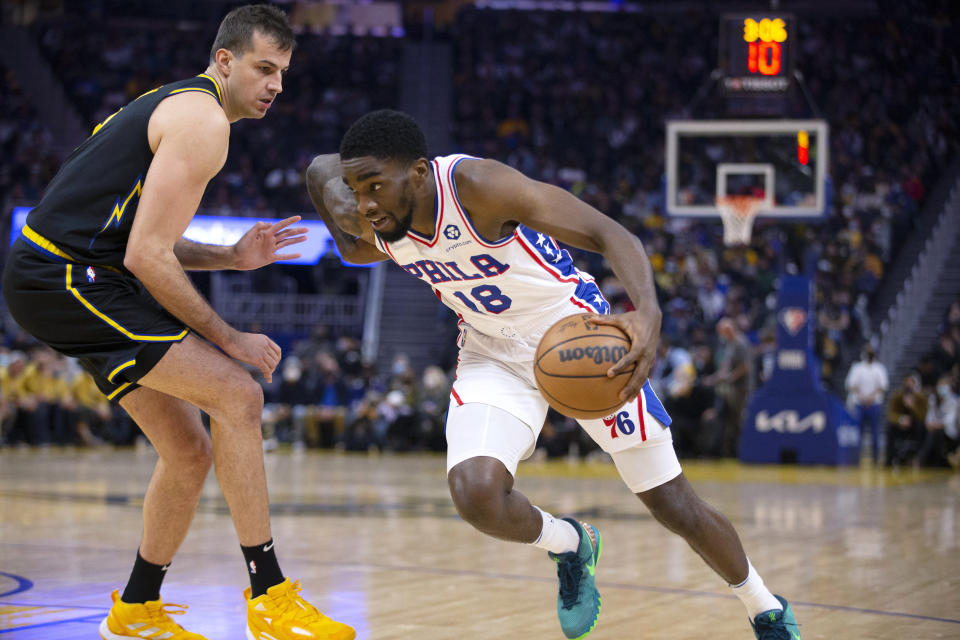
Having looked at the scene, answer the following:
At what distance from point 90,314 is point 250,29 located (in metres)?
1.07

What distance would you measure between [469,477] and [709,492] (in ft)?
22.7

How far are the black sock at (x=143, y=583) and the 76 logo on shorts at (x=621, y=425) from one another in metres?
1.64

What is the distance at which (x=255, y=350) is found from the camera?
3.75 metres

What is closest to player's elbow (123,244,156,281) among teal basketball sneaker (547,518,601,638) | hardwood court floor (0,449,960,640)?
hardwood court floor (0,449,960,640)

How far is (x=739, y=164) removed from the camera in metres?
13.8

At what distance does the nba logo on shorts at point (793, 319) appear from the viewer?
44.2 feet

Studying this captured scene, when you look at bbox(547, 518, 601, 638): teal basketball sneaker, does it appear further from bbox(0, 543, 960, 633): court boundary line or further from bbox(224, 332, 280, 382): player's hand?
bbox(224, 332, 280, 382): player's hand

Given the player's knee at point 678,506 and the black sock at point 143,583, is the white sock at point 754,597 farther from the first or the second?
the black sock at point 143,583

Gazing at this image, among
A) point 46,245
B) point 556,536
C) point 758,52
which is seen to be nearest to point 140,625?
point 46,245

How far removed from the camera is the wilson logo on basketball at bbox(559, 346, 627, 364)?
11.1 ft

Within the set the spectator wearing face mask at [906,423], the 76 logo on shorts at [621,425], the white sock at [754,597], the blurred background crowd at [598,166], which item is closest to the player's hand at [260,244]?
the 76 logo on shorts at [621,425]

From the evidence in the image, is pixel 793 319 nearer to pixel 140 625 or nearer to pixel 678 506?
pixel 678 506

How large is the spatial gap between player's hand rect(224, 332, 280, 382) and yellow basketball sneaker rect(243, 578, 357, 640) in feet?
2.40

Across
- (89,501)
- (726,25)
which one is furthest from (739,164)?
(89,501)
